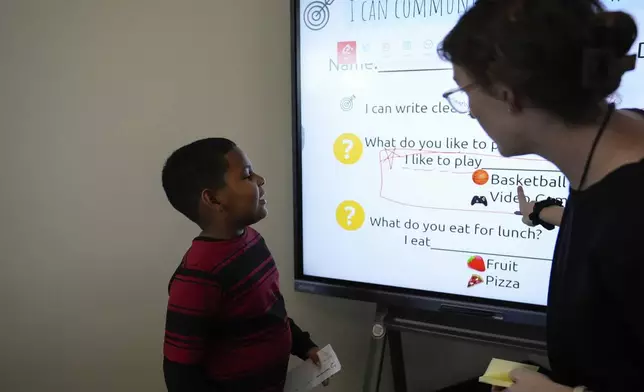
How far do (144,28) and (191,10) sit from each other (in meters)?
0.17

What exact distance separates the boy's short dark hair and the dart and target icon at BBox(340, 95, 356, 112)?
44cm

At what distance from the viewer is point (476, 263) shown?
60.2 inches

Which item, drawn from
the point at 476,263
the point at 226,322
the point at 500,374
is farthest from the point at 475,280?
the point at 226,322

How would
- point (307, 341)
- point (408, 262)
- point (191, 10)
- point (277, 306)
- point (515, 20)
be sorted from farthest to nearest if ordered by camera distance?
point (191, 10), point (408, 262), point (307, 341), point (277, 306), point (515, 20)

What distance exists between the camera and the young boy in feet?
3.99

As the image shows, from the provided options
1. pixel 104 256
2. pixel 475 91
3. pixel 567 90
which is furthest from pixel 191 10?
pixel 567 90

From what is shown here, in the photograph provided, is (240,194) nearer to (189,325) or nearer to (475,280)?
(189,325)

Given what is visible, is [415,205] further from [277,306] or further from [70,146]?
[70,146]

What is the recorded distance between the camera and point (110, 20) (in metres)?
1.91

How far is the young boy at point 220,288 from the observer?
47.9 inches

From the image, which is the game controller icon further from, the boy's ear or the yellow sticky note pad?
the boy's ear

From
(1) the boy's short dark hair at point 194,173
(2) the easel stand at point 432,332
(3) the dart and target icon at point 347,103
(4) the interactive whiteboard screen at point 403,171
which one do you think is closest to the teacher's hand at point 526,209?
(4) the interactive whiteboard screen at point 403,171

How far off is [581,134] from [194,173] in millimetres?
758

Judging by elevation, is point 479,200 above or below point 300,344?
above
